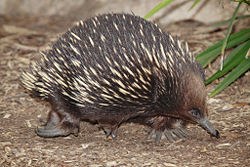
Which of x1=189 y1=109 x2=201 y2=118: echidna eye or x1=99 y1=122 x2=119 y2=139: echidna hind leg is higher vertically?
x1=189 y1=109 x2=201 y2=118: echidna eye

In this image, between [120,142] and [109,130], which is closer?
[120,142]

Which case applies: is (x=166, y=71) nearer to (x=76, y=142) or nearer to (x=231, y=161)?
(x=231, y=161)

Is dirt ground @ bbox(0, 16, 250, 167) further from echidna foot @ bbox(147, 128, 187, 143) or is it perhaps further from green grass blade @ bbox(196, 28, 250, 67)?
green grass blade @ bbox(196, 28, 250, 67)

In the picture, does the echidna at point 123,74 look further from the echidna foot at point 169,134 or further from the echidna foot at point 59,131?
the echidna foot at point 59,131

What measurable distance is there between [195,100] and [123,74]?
72 centimetres

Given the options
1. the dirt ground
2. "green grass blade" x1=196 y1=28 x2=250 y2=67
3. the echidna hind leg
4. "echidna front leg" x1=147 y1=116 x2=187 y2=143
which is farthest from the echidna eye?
"green grass blade" x1=196 y1=28 x2=250 y2=67

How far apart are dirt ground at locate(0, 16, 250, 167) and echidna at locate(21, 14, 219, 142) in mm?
219

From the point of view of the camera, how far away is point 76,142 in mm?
4242

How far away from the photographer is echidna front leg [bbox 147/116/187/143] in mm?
4223

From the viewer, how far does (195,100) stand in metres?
3.69

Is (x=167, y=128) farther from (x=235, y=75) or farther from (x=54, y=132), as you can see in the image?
(x=54, y=132)

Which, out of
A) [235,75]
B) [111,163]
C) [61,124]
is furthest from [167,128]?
[61,124]

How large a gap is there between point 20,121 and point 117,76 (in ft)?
5.49

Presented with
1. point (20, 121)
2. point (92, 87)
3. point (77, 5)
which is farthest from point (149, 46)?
point (77, 5)
